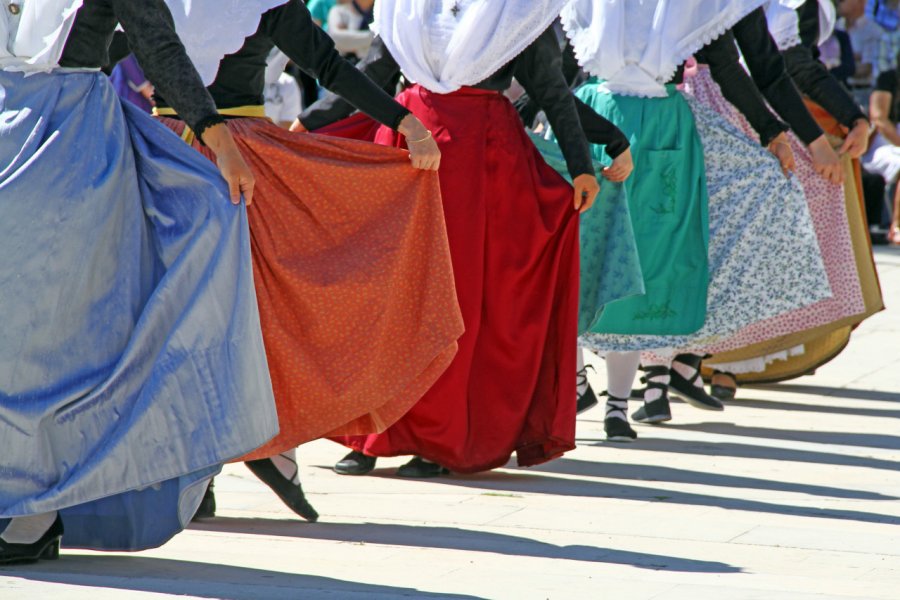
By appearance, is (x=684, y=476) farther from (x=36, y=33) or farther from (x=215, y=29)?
(x=36, y=33)

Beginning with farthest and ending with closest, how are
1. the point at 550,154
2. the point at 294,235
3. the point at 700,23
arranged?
the point at 700,23
the point at 550,154
the point at 294,235

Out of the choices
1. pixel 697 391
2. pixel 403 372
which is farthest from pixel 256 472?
pixel 697 391

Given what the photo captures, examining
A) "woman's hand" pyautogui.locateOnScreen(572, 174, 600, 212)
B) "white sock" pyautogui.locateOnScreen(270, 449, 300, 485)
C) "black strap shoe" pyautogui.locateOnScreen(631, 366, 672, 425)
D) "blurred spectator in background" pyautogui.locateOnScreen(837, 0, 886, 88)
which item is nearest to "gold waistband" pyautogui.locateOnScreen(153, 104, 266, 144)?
"white sock" pyautogui.locateOnScreen(270, 449, 300, 485)

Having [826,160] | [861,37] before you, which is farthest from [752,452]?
[861,37]

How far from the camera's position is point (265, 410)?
402 centimetres

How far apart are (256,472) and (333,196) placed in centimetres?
82

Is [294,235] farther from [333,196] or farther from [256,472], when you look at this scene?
[256,472]

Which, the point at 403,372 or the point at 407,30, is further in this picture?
the point at 407,30

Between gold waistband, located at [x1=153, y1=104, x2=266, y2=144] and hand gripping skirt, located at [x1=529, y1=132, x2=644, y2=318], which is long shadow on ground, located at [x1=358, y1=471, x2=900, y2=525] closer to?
hand gripping skirt, located at [x1=529, y1=132, x2=644, y2=318]

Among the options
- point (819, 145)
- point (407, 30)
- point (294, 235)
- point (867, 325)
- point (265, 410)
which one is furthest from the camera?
point (867, 325)

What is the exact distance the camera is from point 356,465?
5.63 metres

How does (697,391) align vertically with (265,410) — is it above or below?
below

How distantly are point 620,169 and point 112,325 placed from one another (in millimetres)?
2497

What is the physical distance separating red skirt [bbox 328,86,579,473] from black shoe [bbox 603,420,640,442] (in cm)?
93
